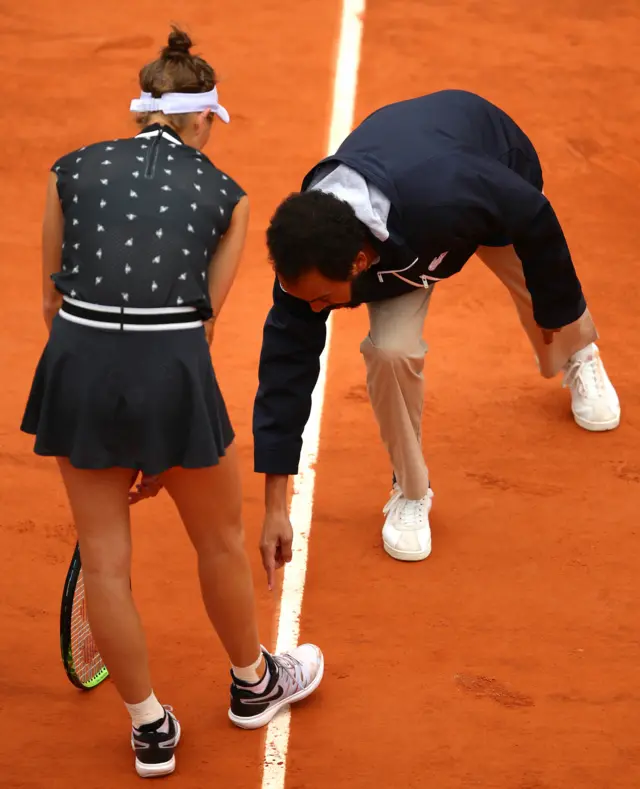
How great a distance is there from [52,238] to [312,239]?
710mm

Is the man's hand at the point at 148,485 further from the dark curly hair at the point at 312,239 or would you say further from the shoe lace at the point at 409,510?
the shoe lace at the point at 409,510

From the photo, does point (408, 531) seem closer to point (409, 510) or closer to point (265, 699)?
point (409, 510)

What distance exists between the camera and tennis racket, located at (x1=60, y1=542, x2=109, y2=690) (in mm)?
3605

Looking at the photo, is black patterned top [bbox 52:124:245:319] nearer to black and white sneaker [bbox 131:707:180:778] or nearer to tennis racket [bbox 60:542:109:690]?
tennis racket [bbox 60:542:109:690]

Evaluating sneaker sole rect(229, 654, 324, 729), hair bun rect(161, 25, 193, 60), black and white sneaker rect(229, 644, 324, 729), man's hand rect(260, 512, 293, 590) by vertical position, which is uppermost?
hair bun rect(161, 25, 193, 60)

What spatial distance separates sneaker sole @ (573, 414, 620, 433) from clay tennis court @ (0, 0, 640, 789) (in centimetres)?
5

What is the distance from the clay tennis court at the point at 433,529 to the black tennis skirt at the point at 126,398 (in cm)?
112

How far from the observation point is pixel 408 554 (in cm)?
470

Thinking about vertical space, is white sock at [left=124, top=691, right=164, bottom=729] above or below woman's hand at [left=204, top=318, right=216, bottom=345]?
below

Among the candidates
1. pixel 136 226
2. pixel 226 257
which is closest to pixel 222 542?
pixel 226 257

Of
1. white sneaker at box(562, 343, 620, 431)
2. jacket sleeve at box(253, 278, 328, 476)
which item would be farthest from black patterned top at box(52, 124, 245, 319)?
white sneaker at box(562, 343, 620, 431)

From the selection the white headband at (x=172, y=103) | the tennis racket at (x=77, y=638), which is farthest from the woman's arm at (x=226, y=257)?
the tennis racket at (x=77, y=638)

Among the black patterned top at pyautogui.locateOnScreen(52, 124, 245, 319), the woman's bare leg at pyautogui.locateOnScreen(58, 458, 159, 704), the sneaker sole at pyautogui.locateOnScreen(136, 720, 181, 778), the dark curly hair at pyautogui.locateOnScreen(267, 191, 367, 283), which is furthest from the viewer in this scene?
the sneaker sole at pyautogui.locateOnScreen(136, 720, 181, 778)

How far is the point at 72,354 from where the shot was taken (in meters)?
3.15
